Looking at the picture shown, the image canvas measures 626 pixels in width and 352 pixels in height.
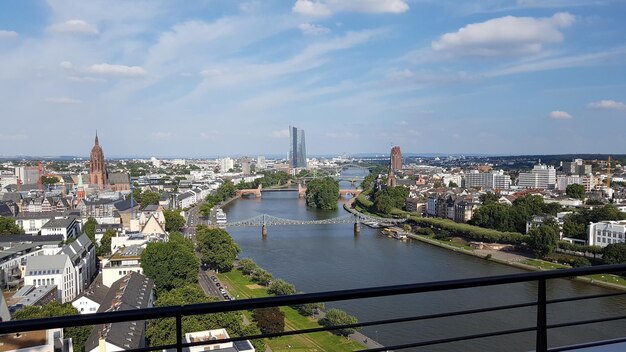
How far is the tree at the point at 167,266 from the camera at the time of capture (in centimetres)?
603

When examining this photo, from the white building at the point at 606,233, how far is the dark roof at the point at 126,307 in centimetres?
676

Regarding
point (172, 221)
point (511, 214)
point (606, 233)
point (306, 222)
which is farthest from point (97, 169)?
point (606, 233)

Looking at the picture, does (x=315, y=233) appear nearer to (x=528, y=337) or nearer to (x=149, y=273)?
(x=149, y=273)

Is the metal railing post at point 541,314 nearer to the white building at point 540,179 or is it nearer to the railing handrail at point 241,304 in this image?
the railing handrail at point 241,304

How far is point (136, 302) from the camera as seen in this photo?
4621 millimetres

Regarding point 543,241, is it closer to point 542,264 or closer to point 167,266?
point 542,264

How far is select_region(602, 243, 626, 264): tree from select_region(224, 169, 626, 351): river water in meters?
1.29

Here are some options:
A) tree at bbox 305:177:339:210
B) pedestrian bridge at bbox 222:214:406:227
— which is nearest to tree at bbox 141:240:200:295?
pedestrian bridge at bbox 222:214:406:227

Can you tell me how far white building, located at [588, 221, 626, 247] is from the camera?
823 cm

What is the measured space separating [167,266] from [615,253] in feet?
19.2

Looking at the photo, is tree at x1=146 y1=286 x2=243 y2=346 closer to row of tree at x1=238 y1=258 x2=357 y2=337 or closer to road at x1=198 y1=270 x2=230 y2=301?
row of tree at x1=238 y1=258 x2=357 y2=337

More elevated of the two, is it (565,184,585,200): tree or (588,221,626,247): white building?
(565,184,585,200): tree

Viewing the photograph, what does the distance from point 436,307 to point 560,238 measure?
17.1 feet

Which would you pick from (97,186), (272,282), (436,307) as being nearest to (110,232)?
(272,282)
